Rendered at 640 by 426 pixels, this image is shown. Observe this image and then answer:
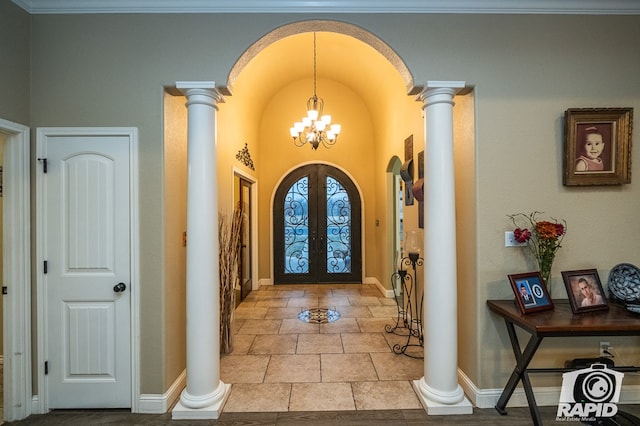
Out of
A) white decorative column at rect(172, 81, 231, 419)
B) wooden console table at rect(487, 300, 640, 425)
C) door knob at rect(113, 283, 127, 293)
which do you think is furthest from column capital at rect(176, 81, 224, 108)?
wooden console table at rect(487, 300, 640, 425)

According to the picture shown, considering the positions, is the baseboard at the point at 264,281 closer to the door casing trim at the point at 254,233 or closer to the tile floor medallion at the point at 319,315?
the door casing trim at the point at 254,233

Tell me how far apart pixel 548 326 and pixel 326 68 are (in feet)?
17.5

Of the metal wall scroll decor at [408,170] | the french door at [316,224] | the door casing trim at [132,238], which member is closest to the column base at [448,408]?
the door casing trim at [132,238]

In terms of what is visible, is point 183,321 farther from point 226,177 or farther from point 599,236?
point 599,236

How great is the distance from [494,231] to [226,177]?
3216mm

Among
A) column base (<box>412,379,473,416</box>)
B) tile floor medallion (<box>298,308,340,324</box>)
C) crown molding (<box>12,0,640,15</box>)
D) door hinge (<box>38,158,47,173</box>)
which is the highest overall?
crown molding (<box>12,0,640,15</box>)

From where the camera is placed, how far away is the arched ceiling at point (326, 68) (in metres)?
4.67

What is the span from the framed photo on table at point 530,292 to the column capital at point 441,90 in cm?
135

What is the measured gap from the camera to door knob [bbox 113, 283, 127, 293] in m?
2.45

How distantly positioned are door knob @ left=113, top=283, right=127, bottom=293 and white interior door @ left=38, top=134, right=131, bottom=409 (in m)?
0.02

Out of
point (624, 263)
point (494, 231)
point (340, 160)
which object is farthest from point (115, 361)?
point (340, 160)

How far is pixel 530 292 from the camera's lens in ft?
7.39

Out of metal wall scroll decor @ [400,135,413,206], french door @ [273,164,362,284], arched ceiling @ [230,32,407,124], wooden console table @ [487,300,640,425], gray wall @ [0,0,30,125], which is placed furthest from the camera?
french door @ [273,164,362,284]

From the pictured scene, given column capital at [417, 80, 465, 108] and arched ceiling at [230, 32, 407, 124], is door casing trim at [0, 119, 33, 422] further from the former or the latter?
column capital at [417, 80, 465, 108]
